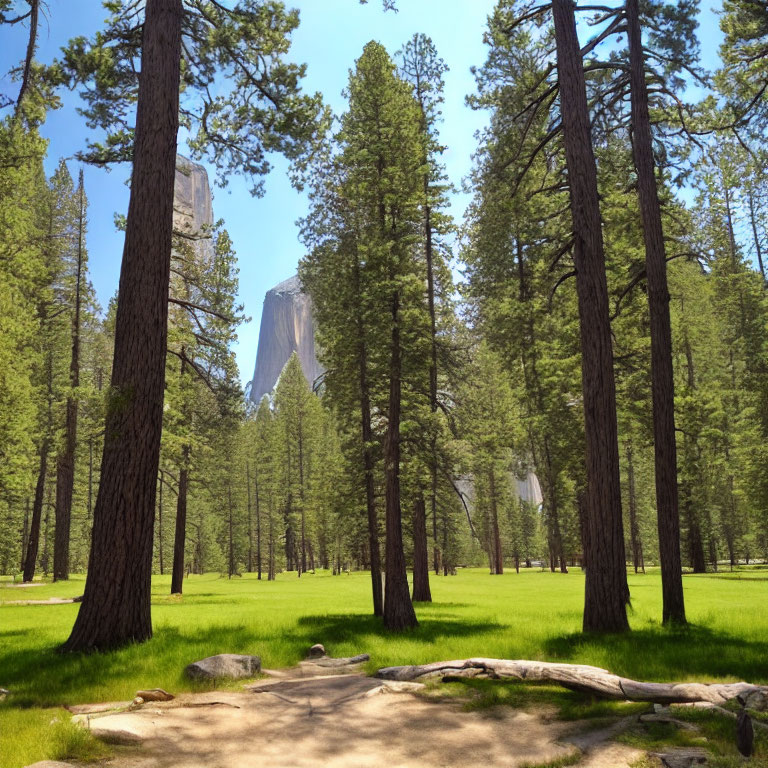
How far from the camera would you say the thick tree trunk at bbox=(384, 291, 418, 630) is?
12734 mm

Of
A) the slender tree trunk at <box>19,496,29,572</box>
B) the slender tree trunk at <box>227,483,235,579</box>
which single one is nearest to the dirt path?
the slender tree trunk at <box>19,496,29,572</box>

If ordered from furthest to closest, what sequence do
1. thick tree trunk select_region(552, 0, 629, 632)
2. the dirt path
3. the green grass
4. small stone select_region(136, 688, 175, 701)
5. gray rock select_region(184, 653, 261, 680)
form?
Answer: thick tree trunk select_region(552, 0, 629, 632) → gray rock select_region(184, 653, 261, 680) → the green grass → small stone select_region(136, 688, 175, 701) → the dirt path

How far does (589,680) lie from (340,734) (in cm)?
277

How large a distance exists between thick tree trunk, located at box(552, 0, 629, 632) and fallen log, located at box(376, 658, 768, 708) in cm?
324

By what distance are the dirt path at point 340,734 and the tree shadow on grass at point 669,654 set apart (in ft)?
8.06

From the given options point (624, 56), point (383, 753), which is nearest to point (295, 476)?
point (624, 56)

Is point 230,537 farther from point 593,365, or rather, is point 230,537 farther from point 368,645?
point 593,365

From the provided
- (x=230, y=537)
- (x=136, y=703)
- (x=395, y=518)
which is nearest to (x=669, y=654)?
(x=395, y=518)

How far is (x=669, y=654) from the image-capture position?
8.25 m

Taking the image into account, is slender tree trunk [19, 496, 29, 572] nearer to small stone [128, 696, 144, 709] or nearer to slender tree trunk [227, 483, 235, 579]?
slender tree trunk [227, 483, 235, 579]

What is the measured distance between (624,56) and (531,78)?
385 cm

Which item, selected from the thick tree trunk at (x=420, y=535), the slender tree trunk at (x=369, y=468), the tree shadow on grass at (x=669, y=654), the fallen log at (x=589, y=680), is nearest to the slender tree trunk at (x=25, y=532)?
the thick tree trunk at (x=420, y=535)

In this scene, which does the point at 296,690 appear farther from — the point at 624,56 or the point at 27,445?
the point at 27,445

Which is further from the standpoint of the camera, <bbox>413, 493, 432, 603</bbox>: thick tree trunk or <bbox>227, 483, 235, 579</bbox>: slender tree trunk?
<bbox>227, 483, 235, 579</bbox>: slender tree trunk
